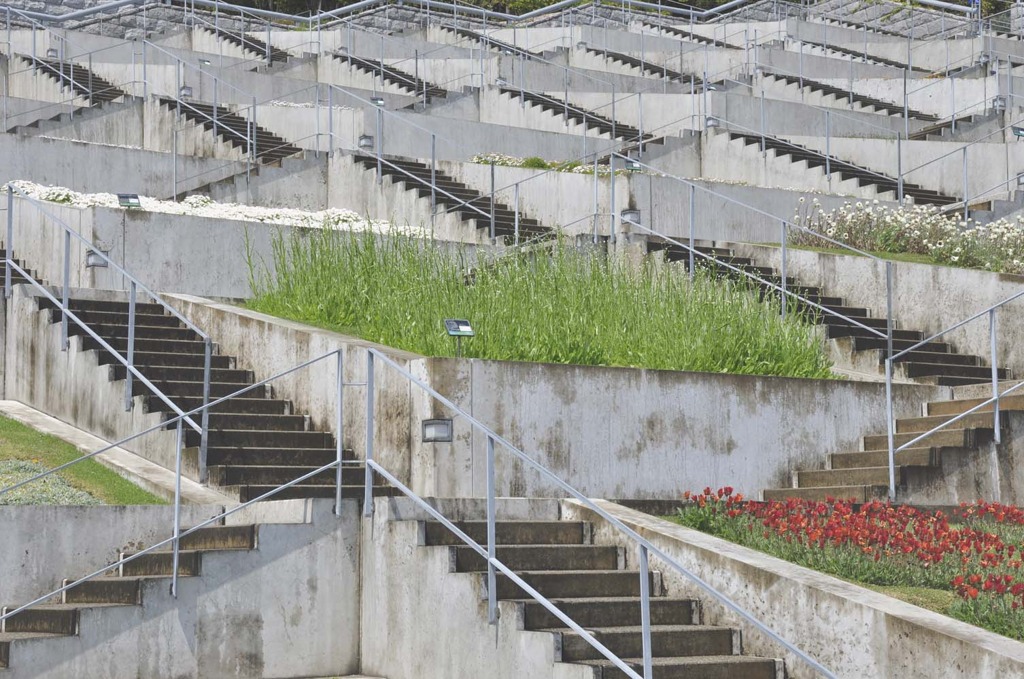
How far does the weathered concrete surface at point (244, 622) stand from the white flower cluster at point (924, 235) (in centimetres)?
1128

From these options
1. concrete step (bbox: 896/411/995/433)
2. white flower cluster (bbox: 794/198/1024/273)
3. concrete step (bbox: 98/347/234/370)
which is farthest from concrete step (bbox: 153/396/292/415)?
white flower cluster (bbox: 794/198/1024/273)

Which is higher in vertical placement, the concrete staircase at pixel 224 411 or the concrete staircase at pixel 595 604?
the concrete staircase at pixel 224 411

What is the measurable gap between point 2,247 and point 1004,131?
65.9ft

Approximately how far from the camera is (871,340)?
1717cm

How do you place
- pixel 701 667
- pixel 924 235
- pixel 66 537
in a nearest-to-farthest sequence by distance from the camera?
pixel 701 667 < pixel 66 537 < pixel 924 235

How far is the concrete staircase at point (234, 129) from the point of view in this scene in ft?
85.5

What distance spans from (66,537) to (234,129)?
667 inches

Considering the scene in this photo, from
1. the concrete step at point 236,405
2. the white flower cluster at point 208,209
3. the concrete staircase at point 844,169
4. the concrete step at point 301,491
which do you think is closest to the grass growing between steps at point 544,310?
the concrete step at point 236,405

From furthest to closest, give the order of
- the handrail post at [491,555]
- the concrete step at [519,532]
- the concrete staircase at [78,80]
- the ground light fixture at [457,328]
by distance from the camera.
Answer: the concrete staircase at [78,80] → the ground light fixture at [457,328] → the concrete step at [519,532] → the handrail post at [491,555]

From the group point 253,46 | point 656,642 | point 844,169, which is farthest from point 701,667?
point 253,46

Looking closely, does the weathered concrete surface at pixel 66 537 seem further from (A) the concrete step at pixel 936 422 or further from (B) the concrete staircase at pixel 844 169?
(B) the concrete staircase at pixel 844 169

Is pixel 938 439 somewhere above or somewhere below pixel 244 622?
above

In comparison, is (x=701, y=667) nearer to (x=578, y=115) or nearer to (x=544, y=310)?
(x=544, y=310)

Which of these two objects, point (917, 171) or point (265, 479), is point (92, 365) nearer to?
point (265, 479)
